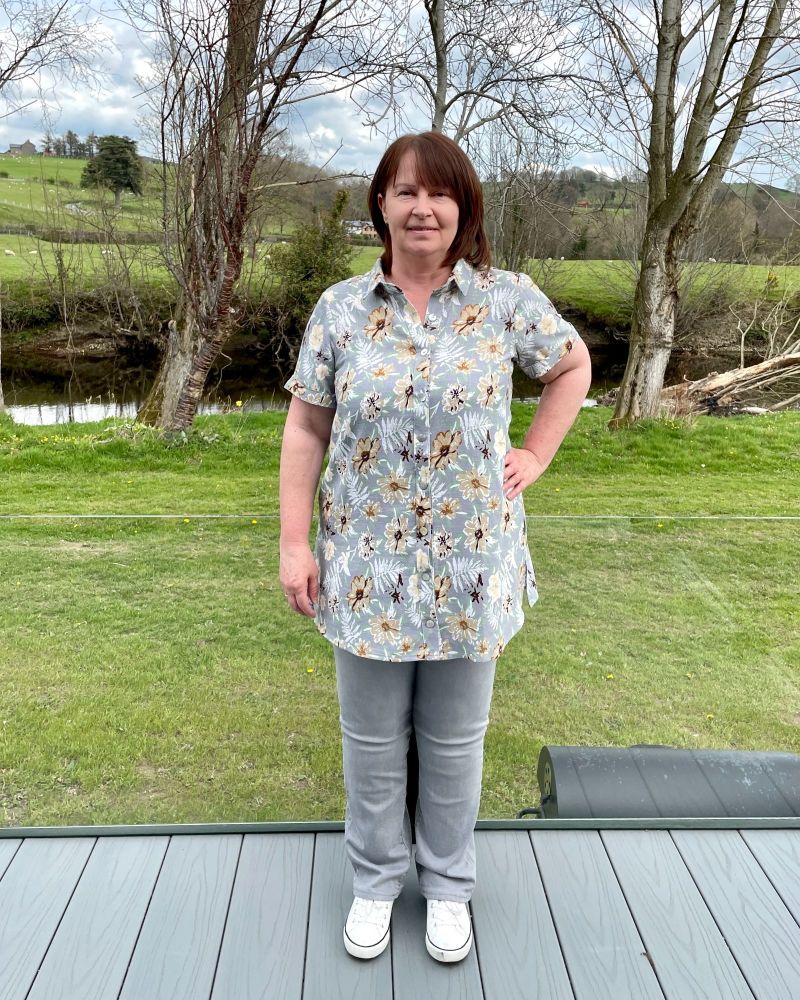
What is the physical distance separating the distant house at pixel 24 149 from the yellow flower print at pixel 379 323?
10.4m

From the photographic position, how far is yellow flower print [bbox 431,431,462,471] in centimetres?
114

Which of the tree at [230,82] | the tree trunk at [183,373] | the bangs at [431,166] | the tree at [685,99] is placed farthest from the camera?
the tree trunk at [183,373]

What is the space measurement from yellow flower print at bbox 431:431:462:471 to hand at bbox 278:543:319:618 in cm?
27

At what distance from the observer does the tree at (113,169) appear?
34.4 feet

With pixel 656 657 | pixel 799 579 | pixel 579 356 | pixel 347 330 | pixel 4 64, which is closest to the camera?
pixel 347 330

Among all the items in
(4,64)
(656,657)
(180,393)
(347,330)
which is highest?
(4,64)

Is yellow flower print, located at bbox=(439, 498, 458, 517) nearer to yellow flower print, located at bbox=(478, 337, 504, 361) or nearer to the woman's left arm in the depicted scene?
the woman's left arm

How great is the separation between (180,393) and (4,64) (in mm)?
4056

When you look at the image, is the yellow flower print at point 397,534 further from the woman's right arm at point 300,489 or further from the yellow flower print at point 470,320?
the yellow flower print at point 470,320

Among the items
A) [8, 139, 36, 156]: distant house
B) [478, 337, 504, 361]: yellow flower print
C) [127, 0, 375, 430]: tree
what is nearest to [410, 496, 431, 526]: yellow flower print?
[478, 337, 504, 361]: yellow flower print

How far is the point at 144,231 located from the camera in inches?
474

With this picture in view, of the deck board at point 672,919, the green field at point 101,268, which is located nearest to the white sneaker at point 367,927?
the deck board at point 672,919

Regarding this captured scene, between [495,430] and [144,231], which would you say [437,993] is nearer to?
[495,430]

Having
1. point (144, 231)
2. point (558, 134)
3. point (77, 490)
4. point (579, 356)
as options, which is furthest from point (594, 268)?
point (579, 356)
